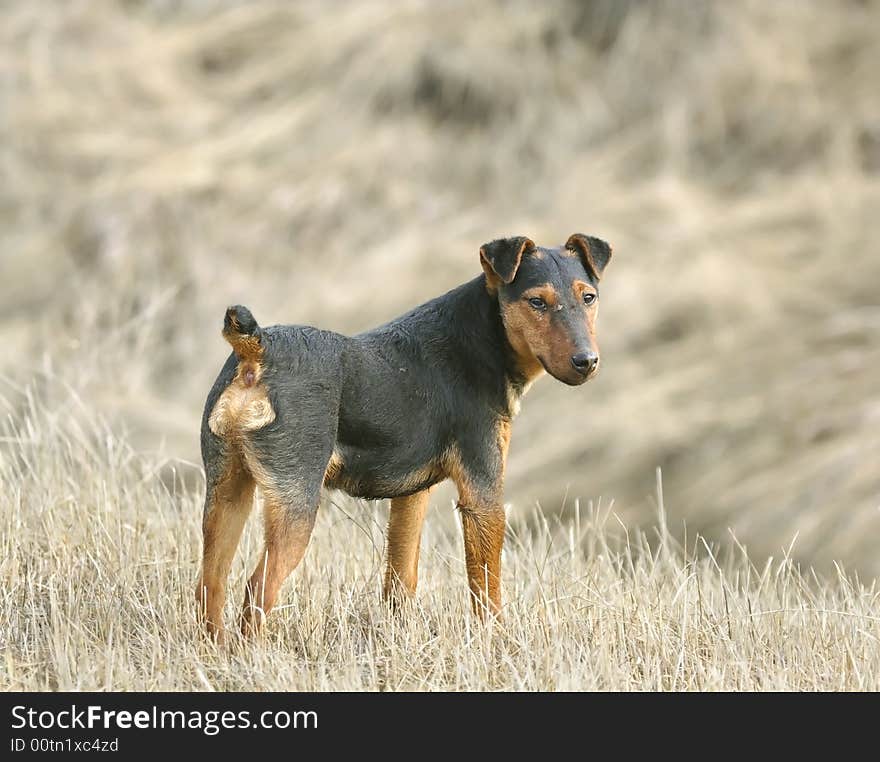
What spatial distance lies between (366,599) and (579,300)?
158 centimetres

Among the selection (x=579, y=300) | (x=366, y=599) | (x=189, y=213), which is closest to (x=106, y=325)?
(x=189, y=213)

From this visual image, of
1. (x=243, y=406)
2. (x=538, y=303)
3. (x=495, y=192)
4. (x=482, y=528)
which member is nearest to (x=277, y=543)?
(x=243, y=406)

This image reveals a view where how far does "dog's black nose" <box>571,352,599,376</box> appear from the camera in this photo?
4.98 meters

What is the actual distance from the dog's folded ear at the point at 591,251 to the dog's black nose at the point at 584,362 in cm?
54

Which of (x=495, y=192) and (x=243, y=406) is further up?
(x=495, y=192)

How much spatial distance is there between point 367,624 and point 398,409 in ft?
3.26

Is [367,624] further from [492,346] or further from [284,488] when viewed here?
[492,346]

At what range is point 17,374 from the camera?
32.4 ft

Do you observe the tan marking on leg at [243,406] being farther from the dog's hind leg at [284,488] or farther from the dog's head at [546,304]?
the dog's head at [546,304]

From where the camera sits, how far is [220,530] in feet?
16.2

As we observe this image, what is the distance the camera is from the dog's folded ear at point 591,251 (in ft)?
17.8

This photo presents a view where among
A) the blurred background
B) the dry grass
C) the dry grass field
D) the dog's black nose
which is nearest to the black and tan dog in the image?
the dog's black nose

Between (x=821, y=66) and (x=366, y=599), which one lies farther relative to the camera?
(x=821, y=66)

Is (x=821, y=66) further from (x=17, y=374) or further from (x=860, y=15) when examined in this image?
(x=17, y=374)
